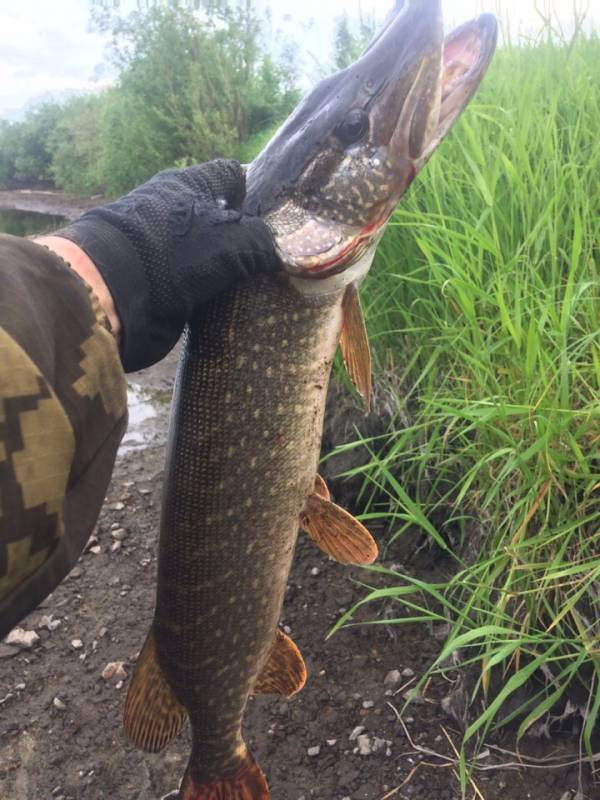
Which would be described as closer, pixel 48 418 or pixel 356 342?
pixel 48 418

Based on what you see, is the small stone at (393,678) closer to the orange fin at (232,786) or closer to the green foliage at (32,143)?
the orange fin at (232,786)

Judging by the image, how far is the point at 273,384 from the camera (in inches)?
57.0

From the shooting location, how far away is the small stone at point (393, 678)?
1960 millimetres

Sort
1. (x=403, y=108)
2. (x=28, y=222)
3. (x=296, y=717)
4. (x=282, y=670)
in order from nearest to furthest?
(x=403, y=108), (x=282, y=670), (x=296, y=717), (x=28, y=222)

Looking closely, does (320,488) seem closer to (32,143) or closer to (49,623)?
(49,623)

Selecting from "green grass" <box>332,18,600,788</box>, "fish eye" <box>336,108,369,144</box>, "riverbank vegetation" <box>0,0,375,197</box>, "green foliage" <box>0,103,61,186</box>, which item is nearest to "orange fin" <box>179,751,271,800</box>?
"green grass" <box>332,18,600,788</box>

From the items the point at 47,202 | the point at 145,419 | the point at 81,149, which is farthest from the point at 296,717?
the point at 47,202

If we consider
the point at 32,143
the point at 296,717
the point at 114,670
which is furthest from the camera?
the point at 32,143

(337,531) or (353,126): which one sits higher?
(353,126)

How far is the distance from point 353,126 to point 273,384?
0.54 metres

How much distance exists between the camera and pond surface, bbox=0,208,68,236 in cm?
1473

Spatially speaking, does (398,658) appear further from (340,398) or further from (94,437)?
(94,437)

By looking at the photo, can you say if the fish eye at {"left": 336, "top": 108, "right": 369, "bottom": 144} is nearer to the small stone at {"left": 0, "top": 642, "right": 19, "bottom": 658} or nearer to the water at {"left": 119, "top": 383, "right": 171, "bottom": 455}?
the small stone at {"left": 0, "top": 642, "right": 19, "bottom": 658}

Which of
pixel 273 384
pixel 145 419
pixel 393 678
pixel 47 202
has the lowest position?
pixel 47 202
